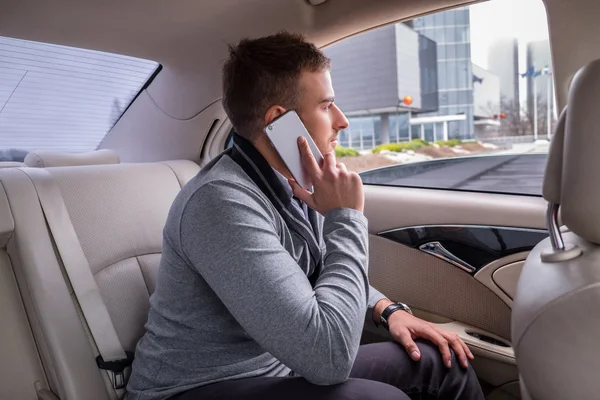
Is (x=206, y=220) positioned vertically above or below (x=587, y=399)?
above

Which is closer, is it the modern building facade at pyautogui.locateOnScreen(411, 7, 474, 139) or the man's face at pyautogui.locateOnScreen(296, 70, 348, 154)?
the man's face at pyautogui.locateOnScreen(296, 70, 348, 154)

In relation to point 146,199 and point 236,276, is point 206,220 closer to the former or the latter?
point 236,276

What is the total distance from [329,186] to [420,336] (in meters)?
0.59

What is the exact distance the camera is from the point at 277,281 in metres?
1.16

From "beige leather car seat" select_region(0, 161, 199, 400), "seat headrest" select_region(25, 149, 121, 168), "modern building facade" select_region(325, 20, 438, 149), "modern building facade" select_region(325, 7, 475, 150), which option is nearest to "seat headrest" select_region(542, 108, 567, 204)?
"modern building facade" select_region(325, 7, 475, 150)

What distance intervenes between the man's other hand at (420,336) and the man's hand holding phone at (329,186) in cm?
46

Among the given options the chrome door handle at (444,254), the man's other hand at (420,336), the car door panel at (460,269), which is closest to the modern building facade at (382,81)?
the car door panel at (460,269)

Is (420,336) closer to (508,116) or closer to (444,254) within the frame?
(444,254)

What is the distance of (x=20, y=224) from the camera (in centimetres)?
160

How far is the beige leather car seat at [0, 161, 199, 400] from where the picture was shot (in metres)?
1.55

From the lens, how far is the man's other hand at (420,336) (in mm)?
1571

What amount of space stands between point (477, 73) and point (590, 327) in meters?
1.37

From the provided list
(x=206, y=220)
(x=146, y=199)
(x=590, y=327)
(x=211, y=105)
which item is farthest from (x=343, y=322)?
(x=211, y=105)

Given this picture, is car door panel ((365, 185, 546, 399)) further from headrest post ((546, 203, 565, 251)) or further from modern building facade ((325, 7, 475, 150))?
headrest post ((546, 203, 565, 251))
